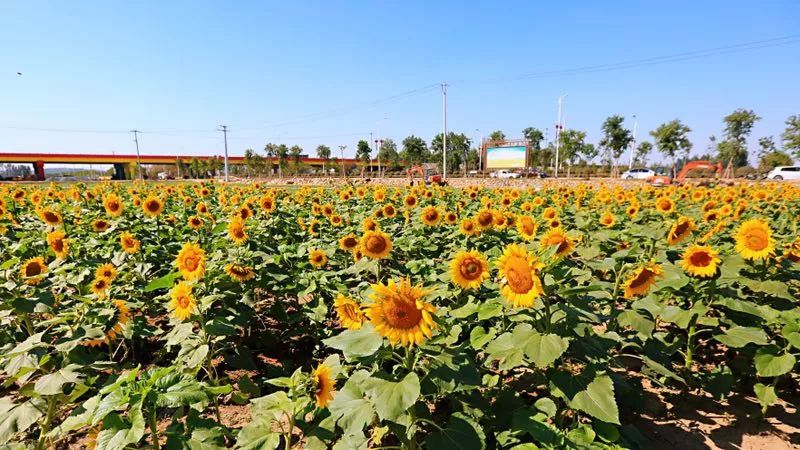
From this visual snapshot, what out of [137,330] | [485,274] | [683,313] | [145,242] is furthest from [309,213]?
[683,313]

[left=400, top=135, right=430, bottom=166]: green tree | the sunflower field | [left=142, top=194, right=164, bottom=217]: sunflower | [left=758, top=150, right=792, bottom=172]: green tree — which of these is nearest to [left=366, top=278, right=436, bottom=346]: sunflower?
the sunflower field

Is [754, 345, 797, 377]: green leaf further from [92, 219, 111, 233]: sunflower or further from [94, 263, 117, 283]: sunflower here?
[92, 219, 111, 233]: sunflower

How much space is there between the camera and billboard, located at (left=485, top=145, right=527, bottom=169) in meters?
34.4

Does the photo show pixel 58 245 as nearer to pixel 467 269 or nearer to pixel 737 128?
pixel 467 269

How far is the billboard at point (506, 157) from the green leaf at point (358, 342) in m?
34.4

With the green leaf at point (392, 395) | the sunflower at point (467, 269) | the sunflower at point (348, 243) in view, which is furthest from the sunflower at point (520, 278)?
the sunflower at point (348, 243)

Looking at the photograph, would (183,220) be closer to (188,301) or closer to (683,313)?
(188,301)

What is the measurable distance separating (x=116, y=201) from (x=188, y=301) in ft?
14.2

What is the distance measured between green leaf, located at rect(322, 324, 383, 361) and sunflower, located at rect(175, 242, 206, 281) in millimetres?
1777

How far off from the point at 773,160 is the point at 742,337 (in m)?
60.8

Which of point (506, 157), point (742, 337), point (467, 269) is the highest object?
point (506, 157)

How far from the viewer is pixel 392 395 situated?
1561 mm

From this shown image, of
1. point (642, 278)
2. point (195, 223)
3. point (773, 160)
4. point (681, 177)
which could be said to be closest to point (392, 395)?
point (642, 278)

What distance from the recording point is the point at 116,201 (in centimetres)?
589
